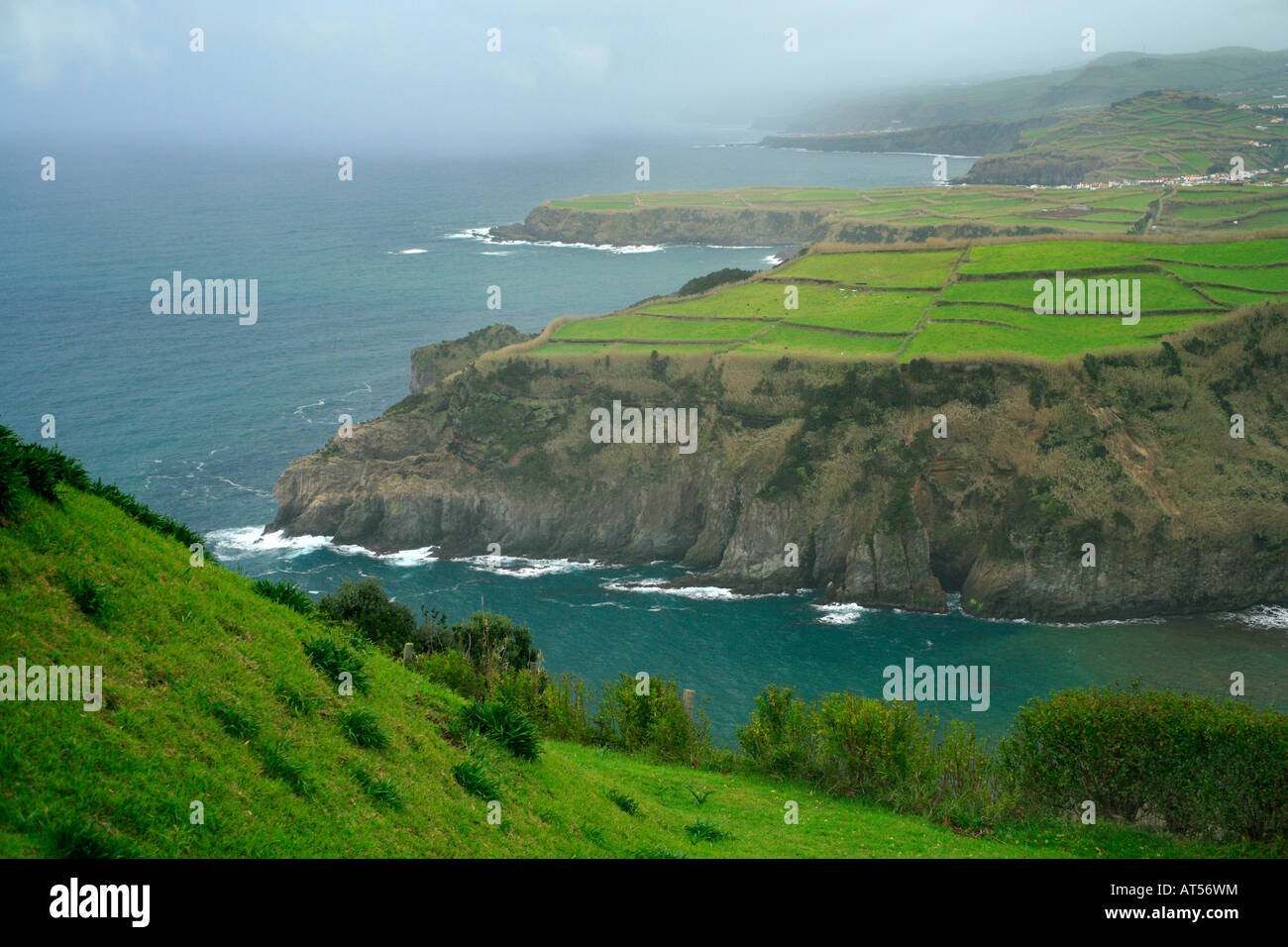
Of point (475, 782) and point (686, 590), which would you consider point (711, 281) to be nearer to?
point (686, 590)

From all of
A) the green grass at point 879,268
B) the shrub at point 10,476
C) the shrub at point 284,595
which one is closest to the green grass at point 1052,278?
the green grass at point 879,268

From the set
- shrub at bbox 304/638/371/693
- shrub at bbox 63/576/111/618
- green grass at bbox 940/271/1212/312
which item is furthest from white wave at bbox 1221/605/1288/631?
shrub at bbox 63/576/111/618

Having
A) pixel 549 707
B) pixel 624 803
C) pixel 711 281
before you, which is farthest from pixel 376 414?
pixel 624 803

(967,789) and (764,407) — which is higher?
(764,407)

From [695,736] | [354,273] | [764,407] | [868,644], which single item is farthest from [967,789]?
[354,273]

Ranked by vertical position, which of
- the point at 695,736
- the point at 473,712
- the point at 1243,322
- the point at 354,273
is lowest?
the point at 695,736
